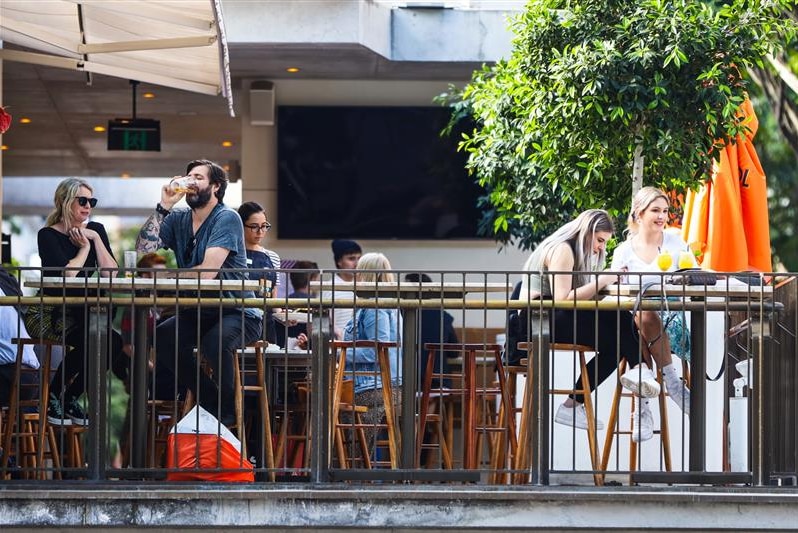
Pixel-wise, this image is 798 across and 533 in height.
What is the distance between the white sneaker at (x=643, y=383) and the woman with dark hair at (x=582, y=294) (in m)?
0.18

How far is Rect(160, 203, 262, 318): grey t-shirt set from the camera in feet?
28.3

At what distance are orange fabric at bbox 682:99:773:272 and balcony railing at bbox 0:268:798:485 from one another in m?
1.15

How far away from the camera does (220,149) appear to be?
2253cm

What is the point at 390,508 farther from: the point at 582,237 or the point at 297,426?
the point at 297,426

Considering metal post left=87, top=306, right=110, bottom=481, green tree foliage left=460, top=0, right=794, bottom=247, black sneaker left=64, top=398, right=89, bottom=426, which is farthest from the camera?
green tree foliage left=460, top=0, right=794, bottom=247

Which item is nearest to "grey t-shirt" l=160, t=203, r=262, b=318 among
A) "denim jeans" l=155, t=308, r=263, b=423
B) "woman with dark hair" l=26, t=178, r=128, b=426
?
"denim jeans" l=155, t=308, r=263, b=423

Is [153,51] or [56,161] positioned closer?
[153,51]

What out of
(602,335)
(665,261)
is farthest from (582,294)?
(665,261)

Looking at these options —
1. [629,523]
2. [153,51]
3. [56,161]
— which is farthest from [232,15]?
[56,161]

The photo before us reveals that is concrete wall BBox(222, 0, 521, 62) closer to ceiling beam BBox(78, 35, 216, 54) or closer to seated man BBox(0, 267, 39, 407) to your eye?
ceiling beam BBox(78, 35, 216, 54)

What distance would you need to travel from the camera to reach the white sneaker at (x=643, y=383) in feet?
26.2

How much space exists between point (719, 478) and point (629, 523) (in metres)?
0.60

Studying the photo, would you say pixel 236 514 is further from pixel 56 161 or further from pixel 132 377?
pixel 56 161

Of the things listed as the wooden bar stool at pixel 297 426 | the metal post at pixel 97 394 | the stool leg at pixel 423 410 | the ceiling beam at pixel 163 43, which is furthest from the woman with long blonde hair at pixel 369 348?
the metal post at pixel 97 394
